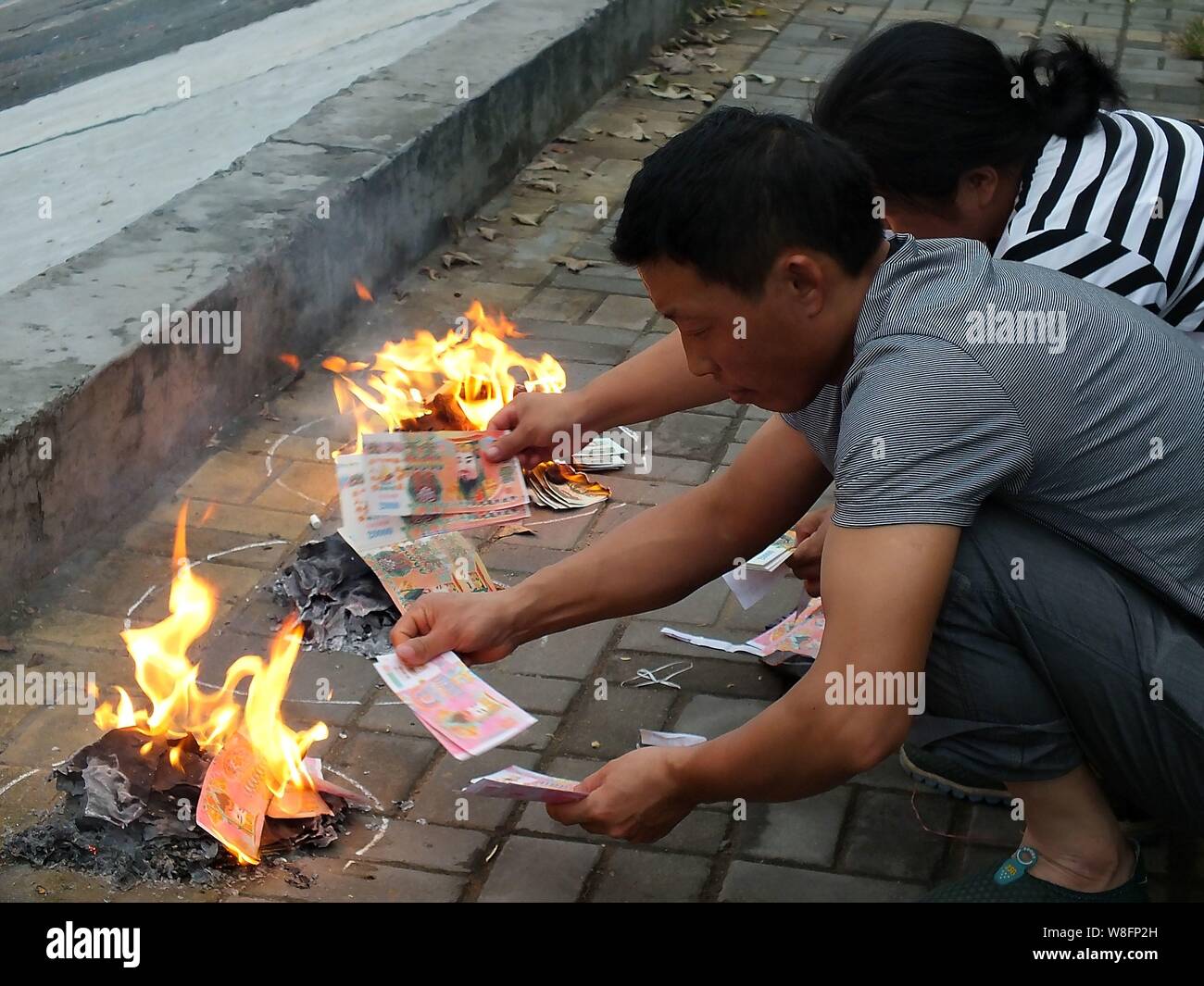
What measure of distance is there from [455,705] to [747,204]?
1083 millimetres

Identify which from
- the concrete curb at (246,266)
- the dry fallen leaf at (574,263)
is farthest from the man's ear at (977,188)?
the dry fallen leaf at (574,263)

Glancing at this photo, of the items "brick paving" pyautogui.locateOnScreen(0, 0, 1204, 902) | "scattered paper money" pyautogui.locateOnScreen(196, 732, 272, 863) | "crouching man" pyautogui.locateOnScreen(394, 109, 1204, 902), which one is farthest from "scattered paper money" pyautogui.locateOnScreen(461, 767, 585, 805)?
"scattered paper money" pyautogui.locateOnScreen(196, 732, 272, 863)

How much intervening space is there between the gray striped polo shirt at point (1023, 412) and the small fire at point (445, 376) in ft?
6.85

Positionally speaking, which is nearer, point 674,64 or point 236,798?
point 236,798

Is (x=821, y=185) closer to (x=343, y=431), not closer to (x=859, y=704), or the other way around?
(x=859, y=704)

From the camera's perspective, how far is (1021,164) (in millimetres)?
3020

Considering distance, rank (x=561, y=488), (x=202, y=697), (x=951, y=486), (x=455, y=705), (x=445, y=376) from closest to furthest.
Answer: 1. (x=951, y=486)
2. (x=455, y=705)
3. (x=202, y=697)
4. (x=561, y=488)
5. (x=445, y=376)

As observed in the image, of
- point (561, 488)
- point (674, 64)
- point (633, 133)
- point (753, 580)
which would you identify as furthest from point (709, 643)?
point (674, 64)

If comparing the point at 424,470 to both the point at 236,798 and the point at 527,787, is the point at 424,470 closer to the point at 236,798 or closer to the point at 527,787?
the point at 236,798

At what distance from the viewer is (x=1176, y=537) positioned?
232 centimetres

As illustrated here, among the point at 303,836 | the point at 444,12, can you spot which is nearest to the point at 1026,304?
the point at 303,836

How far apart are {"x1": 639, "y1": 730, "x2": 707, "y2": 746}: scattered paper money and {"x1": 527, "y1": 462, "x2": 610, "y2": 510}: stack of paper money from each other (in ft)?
3.49

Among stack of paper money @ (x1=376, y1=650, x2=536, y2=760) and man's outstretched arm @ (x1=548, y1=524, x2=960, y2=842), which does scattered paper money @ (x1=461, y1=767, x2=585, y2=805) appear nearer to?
man's outstretched arm @ (x1=548, y1=524, x2=960, y2=842)
